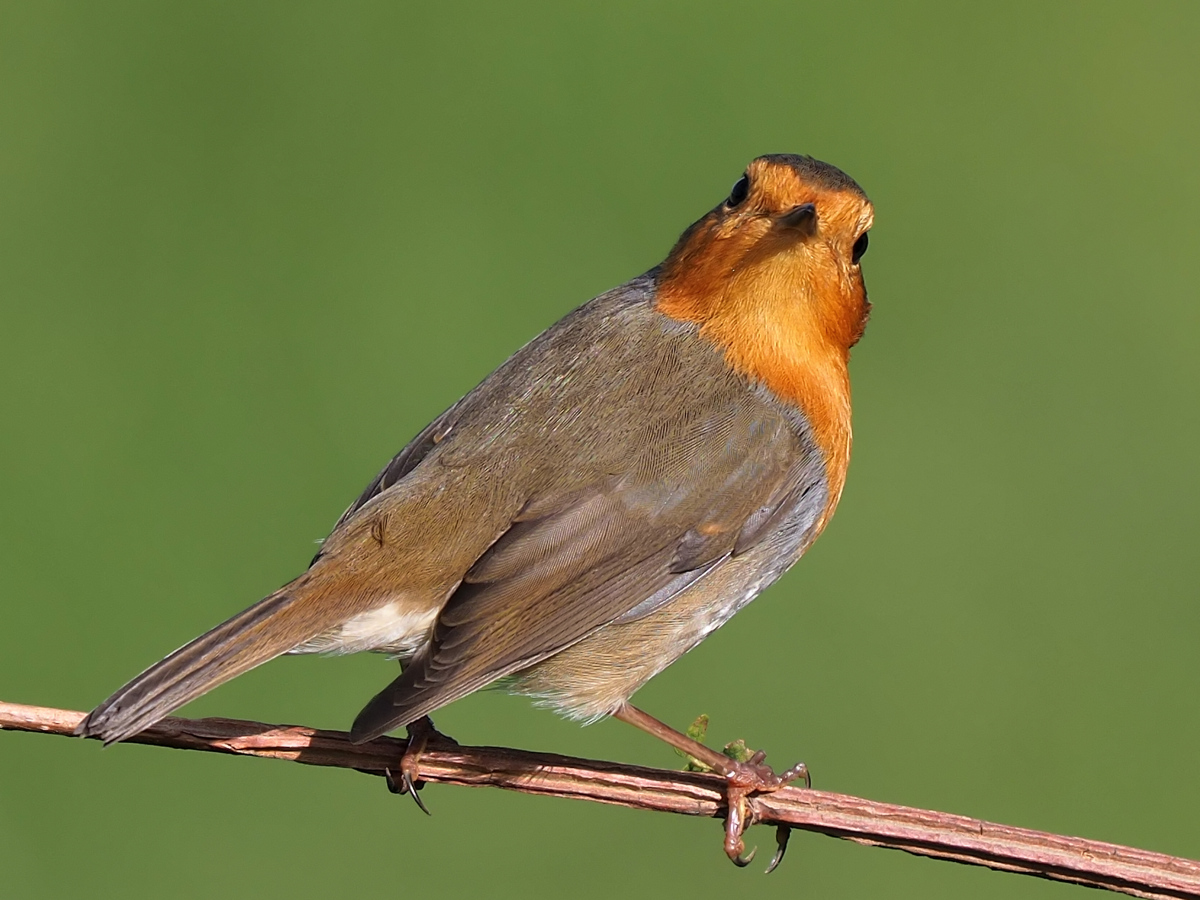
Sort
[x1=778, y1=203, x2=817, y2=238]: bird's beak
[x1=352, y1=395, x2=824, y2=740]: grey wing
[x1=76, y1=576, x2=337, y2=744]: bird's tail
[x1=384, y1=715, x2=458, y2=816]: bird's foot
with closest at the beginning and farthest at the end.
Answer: [x1=76, y1=576, x2=337, y2=744]: bird's tail < [x1=352, y1=395, x2=824, y2=740]: grey wing < [x1=778, y1=203, x2=817, y2=238]: bird's beak < [x1=384, y1=715, x2=458, y2=816]: bird's foot

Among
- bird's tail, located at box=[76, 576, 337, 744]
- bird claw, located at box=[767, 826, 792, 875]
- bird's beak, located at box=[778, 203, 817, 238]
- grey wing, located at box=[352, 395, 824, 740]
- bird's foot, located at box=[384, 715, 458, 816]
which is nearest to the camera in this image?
bird's tail, located at box=[76, 576, 337, 744]

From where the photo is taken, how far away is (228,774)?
20.0 ft

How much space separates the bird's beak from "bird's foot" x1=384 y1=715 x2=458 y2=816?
147cm

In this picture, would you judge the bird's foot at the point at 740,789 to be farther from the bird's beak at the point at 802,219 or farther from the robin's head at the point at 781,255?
the bird's beak at the point at 802,219

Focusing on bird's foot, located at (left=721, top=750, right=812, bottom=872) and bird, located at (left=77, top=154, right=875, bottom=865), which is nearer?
bird, located at (left=77, top=154, right=875, bottom=865)

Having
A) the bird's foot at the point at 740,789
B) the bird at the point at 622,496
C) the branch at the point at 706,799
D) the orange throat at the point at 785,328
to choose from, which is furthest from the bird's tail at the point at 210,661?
the orange throat at the point at 785,328

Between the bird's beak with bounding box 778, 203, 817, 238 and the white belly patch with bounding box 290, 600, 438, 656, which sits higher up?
the bird's beak with bounding box 778, 203, 817, 238

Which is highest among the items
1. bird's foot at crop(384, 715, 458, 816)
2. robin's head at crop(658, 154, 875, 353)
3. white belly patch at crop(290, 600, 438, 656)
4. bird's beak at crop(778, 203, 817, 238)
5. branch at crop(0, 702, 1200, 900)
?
robin's head at crop(658, 154, 875, 353)

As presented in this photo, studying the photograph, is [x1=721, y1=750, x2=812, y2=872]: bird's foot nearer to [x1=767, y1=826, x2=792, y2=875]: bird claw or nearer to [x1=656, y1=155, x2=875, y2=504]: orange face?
[x1=767, y1=826, x2=792, y2=875]: bird claw

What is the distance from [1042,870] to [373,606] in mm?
1568

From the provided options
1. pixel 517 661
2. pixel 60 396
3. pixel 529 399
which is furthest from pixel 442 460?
pixel 60 396

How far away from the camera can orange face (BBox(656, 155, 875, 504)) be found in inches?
164

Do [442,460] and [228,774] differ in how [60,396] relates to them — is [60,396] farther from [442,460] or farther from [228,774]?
[442,460]

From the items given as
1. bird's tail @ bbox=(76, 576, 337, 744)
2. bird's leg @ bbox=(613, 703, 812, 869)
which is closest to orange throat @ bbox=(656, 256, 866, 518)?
bird's leg @ bbox=(613, 703, 812, 869)
